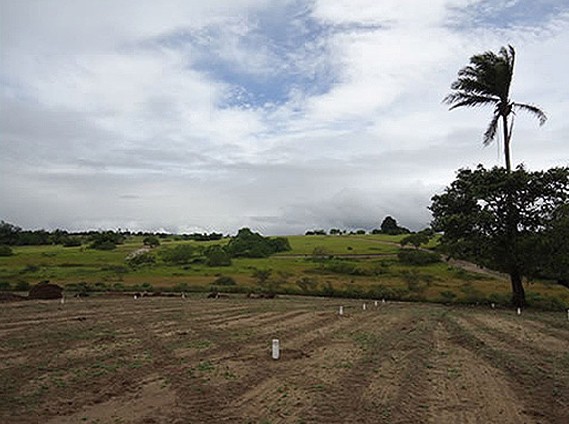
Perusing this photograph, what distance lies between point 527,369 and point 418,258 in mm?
45667

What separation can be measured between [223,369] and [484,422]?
5.63m

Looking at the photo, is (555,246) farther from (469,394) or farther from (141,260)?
(141,260)

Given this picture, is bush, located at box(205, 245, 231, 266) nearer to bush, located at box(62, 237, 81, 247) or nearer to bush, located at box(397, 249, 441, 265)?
bush, located at box(397, 249, 441, 265)

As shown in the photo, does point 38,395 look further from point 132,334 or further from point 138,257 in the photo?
point 138,257

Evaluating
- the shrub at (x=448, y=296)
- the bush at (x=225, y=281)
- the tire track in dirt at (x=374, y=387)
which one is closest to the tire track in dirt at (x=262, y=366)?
the tire track in dirt at (x=374, y=387)

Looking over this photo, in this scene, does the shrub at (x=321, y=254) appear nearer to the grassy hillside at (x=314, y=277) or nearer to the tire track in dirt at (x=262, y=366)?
the grassy hillside at (x=314, y=277)

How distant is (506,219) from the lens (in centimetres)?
2534

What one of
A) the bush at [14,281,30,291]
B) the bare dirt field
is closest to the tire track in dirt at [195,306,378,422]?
the bare dirt field

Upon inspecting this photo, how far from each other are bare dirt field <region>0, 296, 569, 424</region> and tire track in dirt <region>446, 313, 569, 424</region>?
3cm

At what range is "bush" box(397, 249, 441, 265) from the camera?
2207 inches

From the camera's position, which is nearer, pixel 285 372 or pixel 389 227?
pixel 285 372

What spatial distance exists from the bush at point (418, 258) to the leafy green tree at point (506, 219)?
1182 inches

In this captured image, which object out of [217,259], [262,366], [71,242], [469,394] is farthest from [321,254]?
[469,394]

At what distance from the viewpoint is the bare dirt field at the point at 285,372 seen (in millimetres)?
8367
